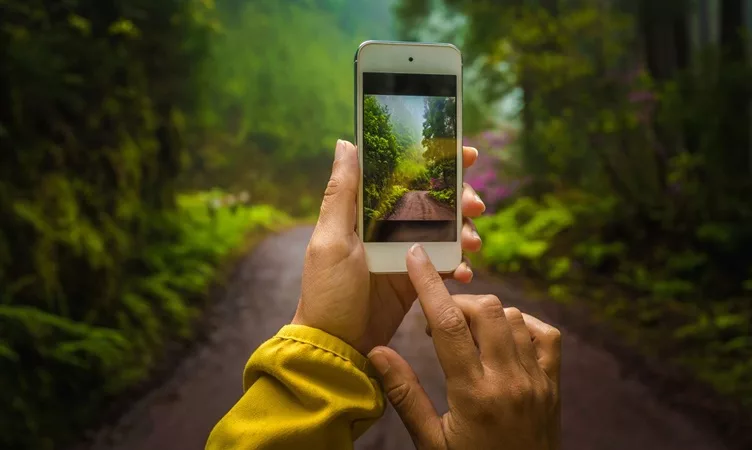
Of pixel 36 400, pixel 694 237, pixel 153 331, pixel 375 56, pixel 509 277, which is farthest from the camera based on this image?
pixel 694 237

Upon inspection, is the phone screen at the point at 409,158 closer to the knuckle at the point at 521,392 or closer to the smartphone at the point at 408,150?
the smartphone at the point at 408,150

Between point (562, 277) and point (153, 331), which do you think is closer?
point (153, 331)

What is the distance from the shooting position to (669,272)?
1825mm

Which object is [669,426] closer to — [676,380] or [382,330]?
[676,380]

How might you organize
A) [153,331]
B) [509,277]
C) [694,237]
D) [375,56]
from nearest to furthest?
[375,56]
[153,331]
[509,277]
[694,237]

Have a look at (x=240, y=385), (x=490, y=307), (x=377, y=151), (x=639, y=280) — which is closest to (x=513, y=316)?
(x=490, y=307)

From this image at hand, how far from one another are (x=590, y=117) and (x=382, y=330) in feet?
4.87

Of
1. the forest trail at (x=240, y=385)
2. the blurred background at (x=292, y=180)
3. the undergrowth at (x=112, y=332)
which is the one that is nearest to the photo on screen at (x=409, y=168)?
the forest trail at (x=240, y=385)

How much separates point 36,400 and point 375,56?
1157 mm

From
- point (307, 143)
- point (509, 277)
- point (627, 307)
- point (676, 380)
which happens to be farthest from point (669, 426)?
point (307, 143)

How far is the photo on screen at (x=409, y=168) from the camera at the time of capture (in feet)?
2.38

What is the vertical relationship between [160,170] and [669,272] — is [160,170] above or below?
above

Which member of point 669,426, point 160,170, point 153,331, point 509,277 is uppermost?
point 160,170

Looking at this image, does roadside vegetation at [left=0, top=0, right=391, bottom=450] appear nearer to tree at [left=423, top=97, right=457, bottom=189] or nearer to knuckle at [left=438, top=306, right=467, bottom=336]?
tree at [left=423, top=97, right=457, bottom=189]
